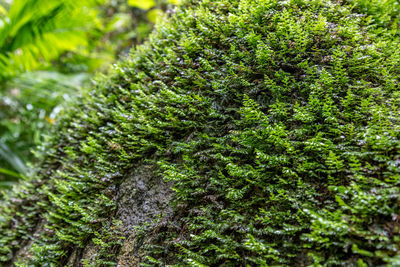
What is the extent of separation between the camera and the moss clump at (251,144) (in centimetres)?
119

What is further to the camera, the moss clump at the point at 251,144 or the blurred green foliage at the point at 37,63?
the blurred green foliage at the point at 37,63

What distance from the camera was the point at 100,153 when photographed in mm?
2053

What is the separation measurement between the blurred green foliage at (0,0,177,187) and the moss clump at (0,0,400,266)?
134 cm

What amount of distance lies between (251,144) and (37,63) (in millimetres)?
4501

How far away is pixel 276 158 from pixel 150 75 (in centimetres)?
138

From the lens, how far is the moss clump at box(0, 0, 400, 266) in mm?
1188

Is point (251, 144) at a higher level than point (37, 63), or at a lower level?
lower

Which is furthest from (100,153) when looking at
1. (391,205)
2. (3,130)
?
(3,130)

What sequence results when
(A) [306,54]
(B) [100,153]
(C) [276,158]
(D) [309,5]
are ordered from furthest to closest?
(B) [100,153] < (D) [309,5] < (A) [306,54] < (C) [276,158]

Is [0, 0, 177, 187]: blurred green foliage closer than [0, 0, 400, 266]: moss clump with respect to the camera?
No

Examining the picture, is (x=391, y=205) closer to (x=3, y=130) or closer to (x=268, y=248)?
(x=268, y=248)

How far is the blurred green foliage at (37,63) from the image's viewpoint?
3.68 meters

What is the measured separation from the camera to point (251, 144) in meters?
1.50

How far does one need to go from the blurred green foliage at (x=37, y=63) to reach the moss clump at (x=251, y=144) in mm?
1340
